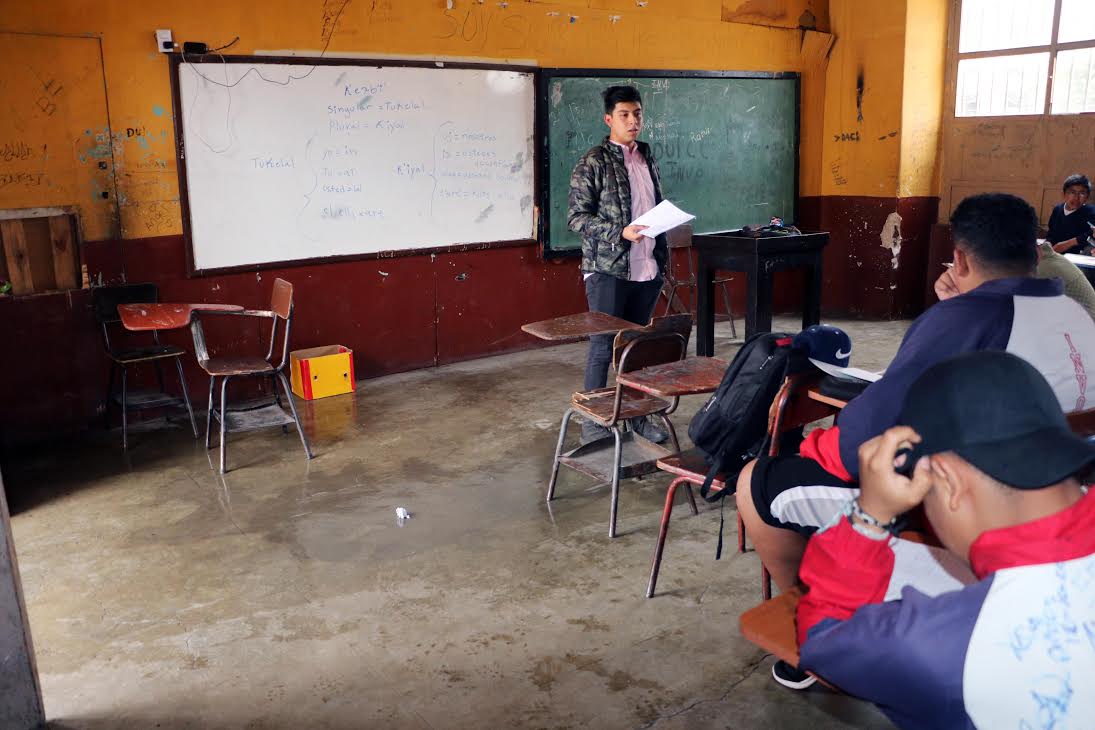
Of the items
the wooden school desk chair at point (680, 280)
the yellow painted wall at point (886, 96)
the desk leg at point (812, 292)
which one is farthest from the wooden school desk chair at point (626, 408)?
the yellow painted wall at point (886, 96)

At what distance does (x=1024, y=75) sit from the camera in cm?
694

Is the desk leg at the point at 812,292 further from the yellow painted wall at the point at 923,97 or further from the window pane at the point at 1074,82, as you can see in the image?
the window pane at the point at 1074,82

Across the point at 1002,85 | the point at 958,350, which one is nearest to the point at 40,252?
the point at 958,350

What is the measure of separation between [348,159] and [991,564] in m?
4.88

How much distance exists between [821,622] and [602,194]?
10.5 feet

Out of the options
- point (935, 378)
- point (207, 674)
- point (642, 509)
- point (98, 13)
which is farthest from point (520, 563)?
point (98, 13)

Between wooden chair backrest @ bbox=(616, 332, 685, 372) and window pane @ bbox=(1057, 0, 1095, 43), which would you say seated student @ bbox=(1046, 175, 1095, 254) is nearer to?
window pane @ bbox=(1057, 0, 1095, 43)

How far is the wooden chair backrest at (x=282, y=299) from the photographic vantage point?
4.39m

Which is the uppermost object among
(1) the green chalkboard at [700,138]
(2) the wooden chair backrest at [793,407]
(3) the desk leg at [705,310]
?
(1) the green chalkboard at [700,138]

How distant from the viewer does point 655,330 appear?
340cm

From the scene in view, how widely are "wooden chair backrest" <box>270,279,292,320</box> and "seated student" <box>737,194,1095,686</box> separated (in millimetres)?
2746

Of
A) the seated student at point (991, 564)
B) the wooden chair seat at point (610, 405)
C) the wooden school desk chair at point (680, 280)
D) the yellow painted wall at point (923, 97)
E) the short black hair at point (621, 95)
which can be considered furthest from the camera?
the yellow painted wall at point (923, 97)

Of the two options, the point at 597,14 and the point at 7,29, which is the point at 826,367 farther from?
the point at 597,14

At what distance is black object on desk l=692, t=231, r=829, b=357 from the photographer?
6.00 meters
